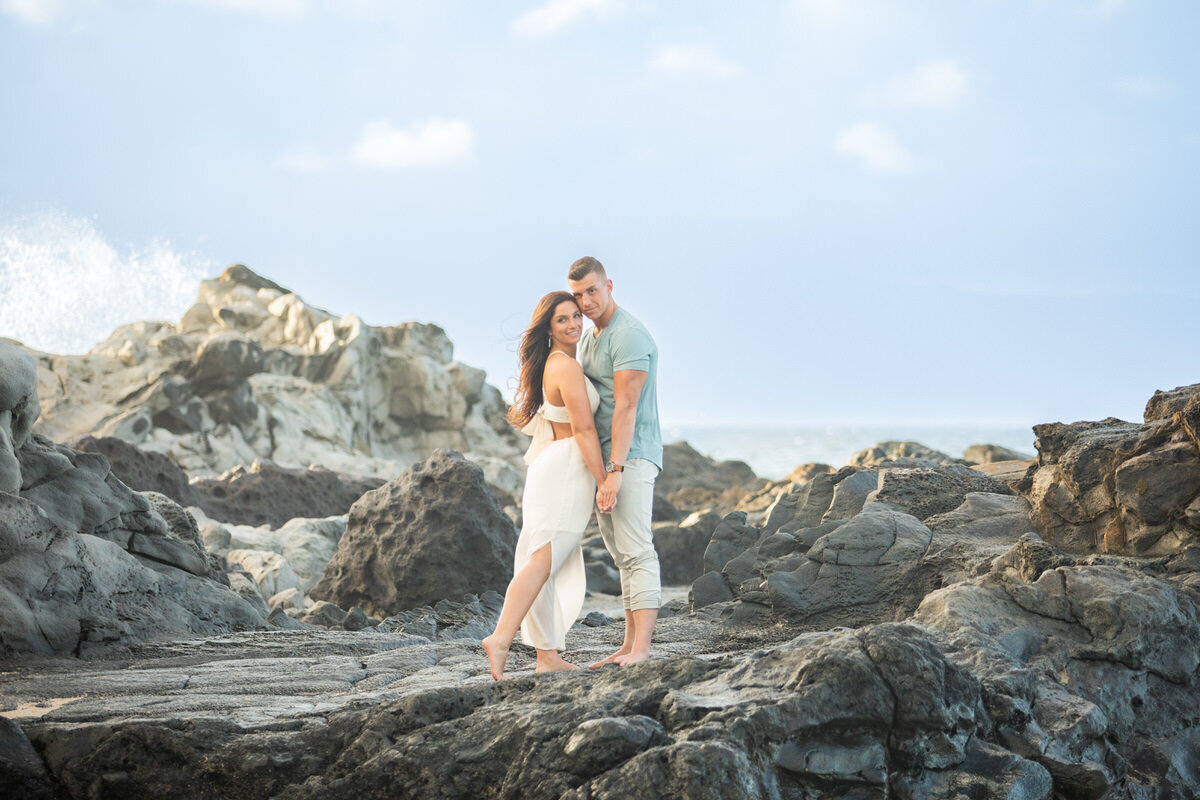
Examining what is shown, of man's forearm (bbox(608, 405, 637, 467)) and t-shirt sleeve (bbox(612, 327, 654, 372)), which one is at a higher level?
t-shirt sleeve (bbox(612, 327, 654, 372))

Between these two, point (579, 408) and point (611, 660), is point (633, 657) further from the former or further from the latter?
point (579, 408)

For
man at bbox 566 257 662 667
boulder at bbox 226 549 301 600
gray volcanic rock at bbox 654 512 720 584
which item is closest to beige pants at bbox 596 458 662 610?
man at bbox 566 257 662 667

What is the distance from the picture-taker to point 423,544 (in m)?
9.95

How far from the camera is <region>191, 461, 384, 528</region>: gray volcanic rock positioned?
54.1 ft

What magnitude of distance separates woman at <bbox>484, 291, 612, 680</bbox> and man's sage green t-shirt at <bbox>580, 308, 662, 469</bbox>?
0.10 metres

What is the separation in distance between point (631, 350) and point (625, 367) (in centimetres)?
9

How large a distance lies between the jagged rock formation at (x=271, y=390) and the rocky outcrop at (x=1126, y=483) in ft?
67.0

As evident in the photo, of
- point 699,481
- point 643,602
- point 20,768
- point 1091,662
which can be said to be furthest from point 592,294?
point 699,481

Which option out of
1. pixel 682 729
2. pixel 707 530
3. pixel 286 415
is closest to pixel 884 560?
pixel 682 729

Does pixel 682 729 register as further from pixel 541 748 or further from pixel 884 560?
pixel 884 560

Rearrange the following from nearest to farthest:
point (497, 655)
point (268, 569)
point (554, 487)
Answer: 1. point (497, 655)
2. point (554, 487)
3. point (268, 569)

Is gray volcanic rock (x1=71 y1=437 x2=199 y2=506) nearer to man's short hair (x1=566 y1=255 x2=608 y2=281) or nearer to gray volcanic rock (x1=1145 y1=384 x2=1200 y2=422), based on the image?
man's short hair (x1=566 y1=255 x2=608 y2=281)

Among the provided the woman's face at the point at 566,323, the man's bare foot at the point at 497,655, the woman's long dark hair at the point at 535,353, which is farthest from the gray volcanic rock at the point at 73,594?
the woman's face at the point at 566,323

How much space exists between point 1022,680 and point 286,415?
26575 millimetres
